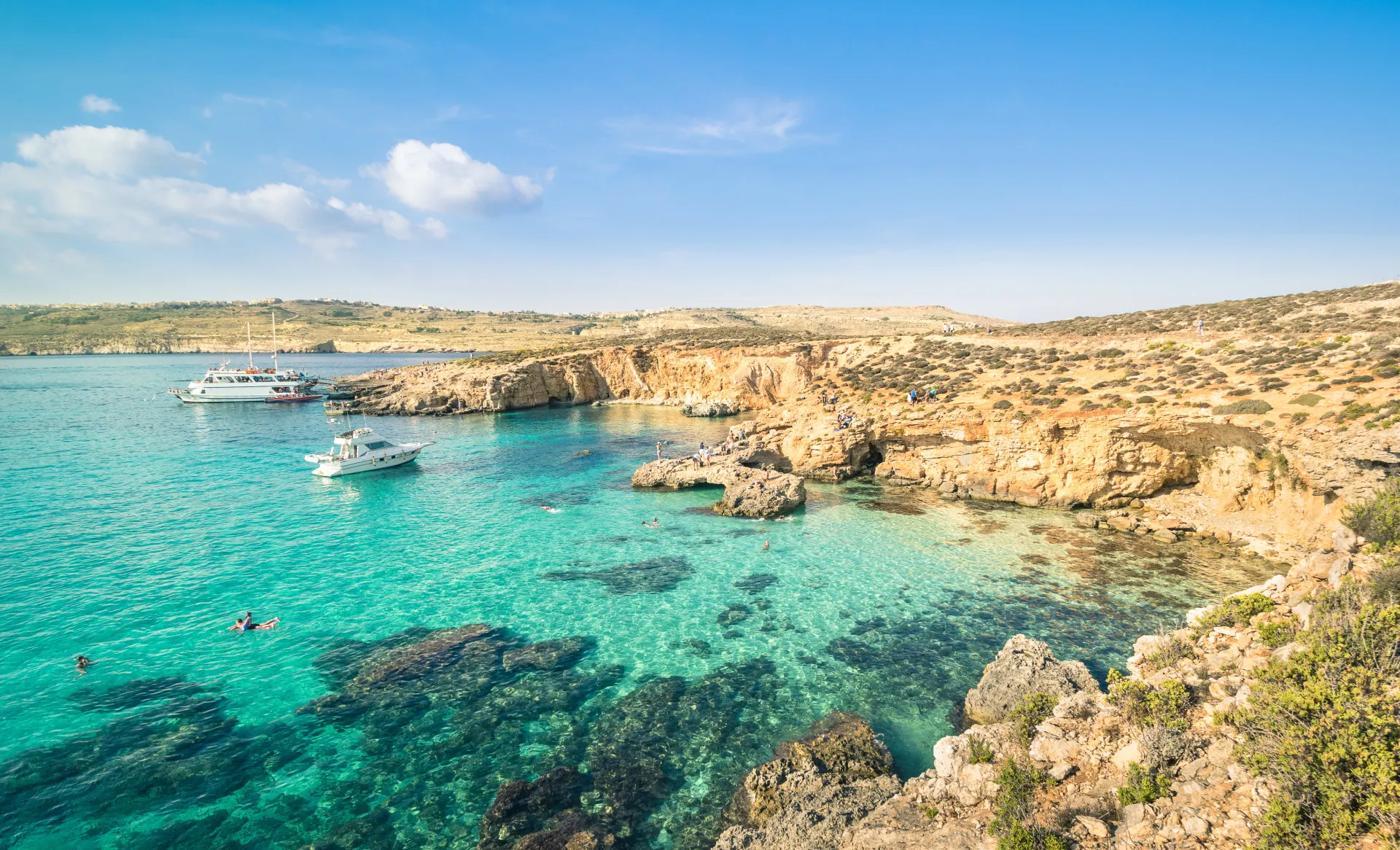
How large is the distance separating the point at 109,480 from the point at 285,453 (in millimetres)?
9772

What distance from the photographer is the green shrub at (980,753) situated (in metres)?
8.36

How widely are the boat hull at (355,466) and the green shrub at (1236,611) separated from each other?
3848cm

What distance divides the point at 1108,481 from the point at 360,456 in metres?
40.0

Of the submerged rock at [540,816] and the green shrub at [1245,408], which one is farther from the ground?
the green shrub at [1245,408]

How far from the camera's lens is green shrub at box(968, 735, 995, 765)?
8.36 m

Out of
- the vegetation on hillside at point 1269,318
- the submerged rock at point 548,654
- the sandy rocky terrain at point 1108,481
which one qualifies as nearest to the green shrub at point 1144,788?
the sandy rocky terrain at point 1108,481

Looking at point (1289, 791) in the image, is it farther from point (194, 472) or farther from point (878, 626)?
point (194, 472)

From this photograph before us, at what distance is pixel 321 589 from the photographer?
62.4ft

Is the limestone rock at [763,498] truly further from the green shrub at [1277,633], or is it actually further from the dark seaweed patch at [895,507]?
the green shrub at [1277,633]

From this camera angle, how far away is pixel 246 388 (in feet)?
232

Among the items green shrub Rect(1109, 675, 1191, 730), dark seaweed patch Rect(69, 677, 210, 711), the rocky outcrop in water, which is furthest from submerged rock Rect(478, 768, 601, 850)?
the rocky outcrop in water

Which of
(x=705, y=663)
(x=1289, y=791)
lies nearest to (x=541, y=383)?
(x=705, y=663)

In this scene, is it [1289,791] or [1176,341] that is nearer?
[1289,791]

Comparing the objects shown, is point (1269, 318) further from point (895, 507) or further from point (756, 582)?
point (756, 582)
